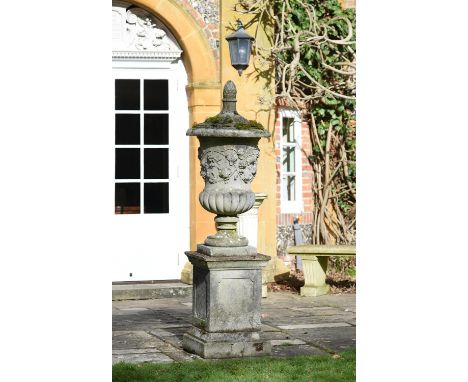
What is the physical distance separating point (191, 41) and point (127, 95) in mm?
952

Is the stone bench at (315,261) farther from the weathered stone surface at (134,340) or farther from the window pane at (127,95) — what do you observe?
the weathered stone surface at (134,340)

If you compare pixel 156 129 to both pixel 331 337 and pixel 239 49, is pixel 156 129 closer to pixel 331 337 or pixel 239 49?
pixel 239 49

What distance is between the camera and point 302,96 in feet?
43.6

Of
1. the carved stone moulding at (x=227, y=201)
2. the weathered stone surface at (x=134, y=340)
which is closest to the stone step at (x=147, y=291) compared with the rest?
the weathered stone surface at (x=134, y=340)

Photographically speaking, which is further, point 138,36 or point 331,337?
point 138,36

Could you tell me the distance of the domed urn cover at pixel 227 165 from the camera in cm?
802

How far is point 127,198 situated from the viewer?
1201 cm

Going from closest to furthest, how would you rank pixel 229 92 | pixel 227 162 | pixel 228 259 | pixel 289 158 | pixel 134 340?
pixel 228 259 < pixel 227 162 < pixel 229 92 < pixel 134 340 < pixel 289 158

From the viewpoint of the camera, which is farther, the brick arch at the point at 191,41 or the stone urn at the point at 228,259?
the brick arch at the point at 191,41

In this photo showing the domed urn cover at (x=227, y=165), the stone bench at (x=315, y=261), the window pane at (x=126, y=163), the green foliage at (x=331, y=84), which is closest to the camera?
the domed urn cover at (x=227, y=165)

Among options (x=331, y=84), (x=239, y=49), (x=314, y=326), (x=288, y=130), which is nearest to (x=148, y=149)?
(x=239, y=49)

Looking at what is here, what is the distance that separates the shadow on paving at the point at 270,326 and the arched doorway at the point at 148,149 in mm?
828
